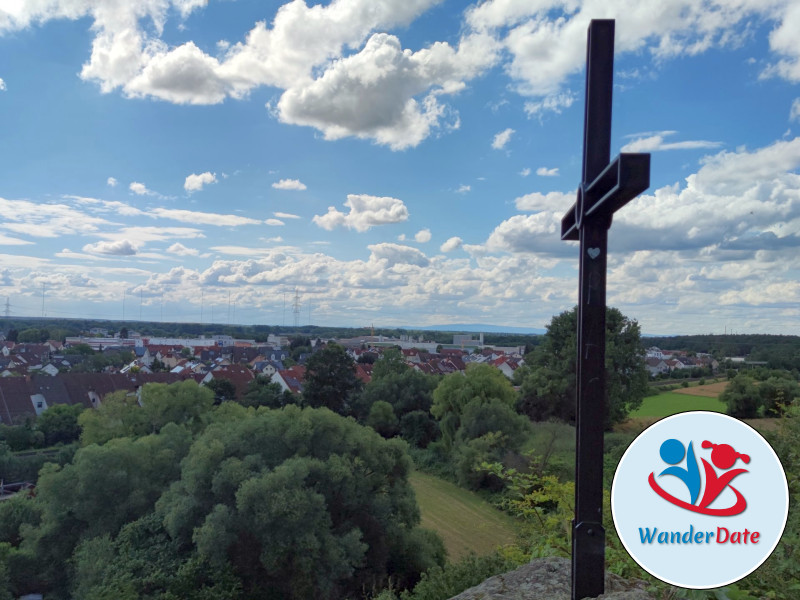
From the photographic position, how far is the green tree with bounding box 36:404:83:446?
26594mm

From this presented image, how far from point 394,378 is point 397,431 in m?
2.86

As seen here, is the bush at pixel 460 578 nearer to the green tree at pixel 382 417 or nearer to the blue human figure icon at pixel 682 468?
the blue human figure icon at pixel 682 468

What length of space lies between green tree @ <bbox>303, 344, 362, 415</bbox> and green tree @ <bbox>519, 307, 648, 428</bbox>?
30.5 ft

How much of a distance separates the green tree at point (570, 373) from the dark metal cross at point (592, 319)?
70.4 ft

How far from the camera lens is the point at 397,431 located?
1128 inches

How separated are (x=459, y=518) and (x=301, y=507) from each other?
27.0 feet

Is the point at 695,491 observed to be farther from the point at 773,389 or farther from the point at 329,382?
the point at 329,382

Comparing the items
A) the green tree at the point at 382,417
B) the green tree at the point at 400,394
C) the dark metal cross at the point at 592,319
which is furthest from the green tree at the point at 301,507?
the green tree at the point at 400,394

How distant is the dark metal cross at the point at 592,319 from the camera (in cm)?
255

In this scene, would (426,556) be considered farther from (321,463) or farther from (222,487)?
(222,487)

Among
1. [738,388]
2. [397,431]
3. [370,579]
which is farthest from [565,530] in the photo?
[397,431]

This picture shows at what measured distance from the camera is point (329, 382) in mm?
30188

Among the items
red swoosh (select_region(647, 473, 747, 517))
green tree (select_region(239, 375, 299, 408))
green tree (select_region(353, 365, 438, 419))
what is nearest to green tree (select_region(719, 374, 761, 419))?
green tree (select_region(353, 365, 438, 419))

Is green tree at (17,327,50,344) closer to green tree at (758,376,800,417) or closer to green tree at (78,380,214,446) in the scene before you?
green tree at (78,380,214,446)
